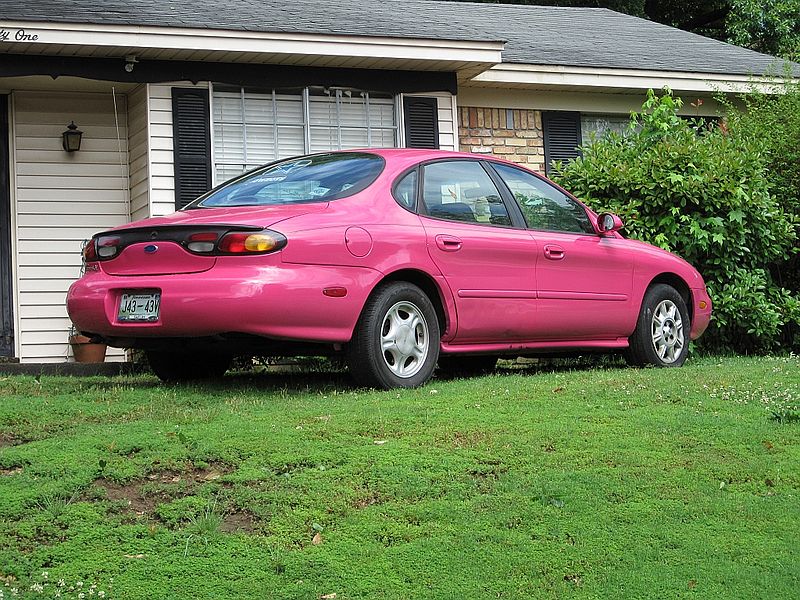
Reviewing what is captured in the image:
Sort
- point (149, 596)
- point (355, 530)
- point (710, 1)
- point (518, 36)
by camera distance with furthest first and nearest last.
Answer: point (710, 1) → point (518, 36) → point (355, 530) → point (149, 596)

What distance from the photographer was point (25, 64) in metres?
10.8

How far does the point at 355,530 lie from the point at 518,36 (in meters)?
11.2

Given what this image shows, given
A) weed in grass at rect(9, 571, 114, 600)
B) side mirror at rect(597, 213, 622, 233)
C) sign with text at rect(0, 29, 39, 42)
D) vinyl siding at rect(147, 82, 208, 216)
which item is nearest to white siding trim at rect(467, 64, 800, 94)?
vinyl siding at rect(147, 82, 208, 216)

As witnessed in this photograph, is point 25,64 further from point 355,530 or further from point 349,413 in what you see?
point 355,530

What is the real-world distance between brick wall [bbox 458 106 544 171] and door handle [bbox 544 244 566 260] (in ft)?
16.8

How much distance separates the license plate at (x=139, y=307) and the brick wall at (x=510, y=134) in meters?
6.89

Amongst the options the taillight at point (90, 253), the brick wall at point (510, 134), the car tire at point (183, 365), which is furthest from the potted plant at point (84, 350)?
the brick wall at point (510, 134)

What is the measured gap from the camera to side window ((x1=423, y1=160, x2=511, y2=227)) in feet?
25.0

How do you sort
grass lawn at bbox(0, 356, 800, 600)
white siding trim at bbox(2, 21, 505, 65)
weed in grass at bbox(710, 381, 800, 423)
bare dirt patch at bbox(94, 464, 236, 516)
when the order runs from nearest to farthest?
grass lawn at bbox(0, 356, 800, 600), bare dirt patch at bbox(94, 464, 236, 516), weed in grass at bbox(710, 381, 800, 423), white siding trim at bbox(2, 21, 505, 65)

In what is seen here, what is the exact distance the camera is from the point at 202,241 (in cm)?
662

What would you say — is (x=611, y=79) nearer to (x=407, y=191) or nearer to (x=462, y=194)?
(x=462, y=194)

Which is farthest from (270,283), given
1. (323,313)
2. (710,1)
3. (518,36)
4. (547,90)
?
(710,1)

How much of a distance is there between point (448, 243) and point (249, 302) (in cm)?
151

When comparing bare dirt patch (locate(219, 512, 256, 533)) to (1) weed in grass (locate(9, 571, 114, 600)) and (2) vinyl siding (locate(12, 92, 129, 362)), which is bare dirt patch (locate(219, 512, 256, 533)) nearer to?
(1) weed in grass (locate(9, 571, 114, 600))
